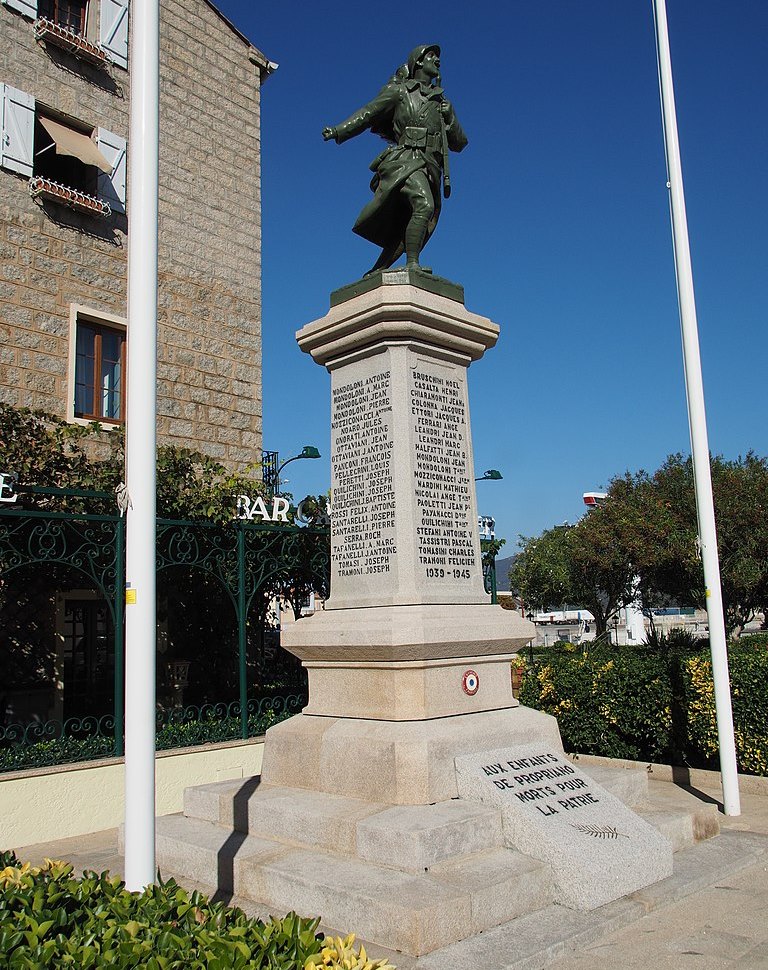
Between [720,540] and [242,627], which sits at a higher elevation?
[720,540]

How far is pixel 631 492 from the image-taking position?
37.0m

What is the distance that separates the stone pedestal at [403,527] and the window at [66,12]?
9.94m

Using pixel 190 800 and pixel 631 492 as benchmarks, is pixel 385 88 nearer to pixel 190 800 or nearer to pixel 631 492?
pixel 190 800

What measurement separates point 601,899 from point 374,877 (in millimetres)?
1377

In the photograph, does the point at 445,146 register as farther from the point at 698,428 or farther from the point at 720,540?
the point at 720,540

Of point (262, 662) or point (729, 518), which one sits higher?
point (729, 518)

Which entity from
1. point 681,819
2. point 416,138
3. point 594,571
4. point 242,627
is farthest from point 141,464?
point 594,571

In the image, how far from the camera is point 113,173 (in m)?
14.1

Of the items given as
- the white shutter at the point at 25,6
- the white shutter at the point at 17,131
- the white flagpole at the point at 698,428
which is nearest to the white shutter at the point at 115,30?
the white shutter at the point at 25,6

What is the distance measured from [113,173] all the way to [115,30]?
258cm

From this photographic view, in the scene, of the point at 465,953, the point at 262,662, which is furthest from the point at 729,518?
the point at 465,953

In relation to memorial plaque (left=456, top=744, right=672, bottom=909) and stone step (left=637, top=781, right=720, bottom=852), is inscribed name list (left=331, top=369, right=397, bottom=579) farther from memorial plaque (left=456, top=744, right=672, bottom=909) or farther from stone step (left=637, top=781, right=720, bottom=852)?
stone step (left=637, top=781, right=720, bottom=852)

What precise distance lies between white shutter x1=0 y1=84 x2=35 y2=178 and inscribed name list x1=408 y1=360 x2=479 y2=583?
8.84 meters

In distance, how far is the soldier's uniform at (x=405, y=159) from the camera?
7766 mm
